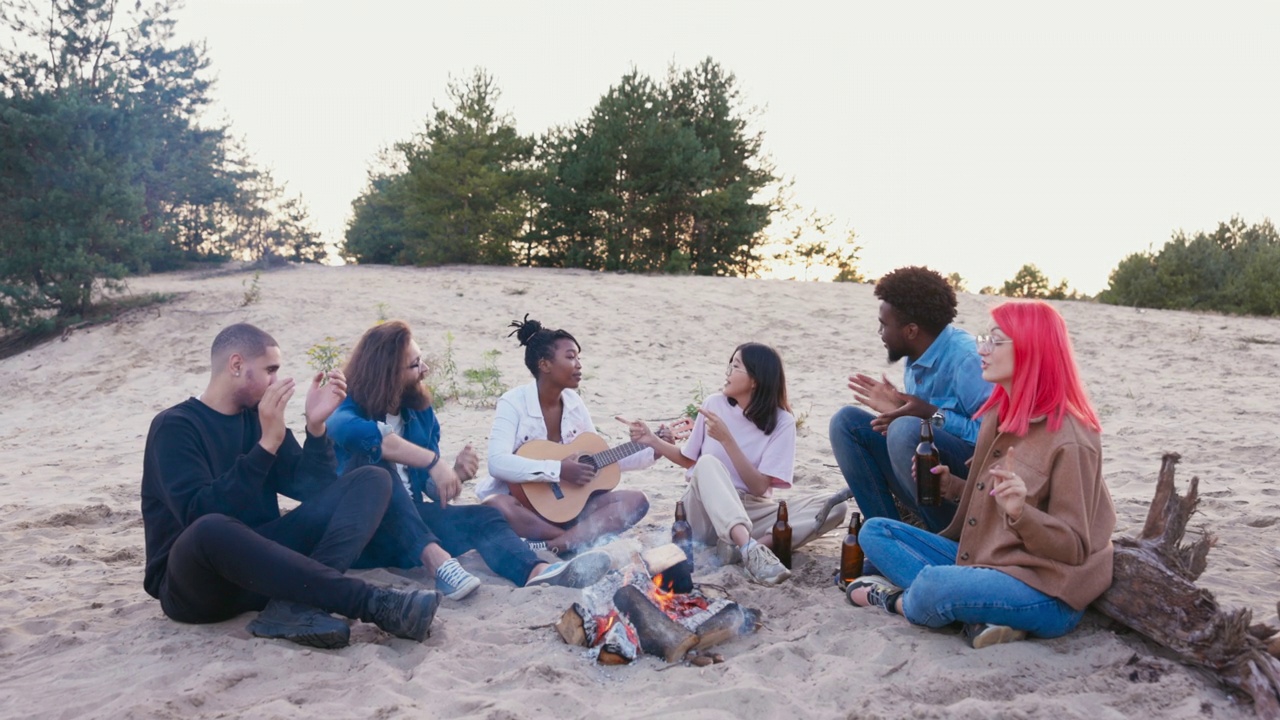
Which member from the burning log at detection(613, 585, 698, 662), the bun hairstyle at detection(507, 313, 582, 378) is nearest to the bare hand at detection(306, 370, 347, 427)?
the bun hairstyle at detection(507, 313, 582, 378)

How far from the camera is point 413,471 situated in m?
5.11

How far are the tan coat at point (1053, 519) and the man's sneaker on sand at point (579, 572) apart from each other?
1846 millimetres

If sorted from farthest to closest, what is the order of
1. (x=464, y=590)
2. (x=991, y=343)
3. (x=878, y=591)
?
(x=464, y=590), (x=878, y=591), (x=991, y=343)

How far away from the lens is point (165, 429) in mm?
3771

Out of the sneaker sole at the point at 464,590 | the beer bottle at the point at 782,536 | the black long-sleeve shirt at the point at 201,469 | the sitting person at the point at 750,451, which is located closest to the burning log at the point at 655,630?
the sneaker sole at the point at 464,590

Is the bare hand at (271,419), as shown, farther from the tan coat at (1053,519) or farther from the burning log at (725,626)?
the tan coat at (1053,519)

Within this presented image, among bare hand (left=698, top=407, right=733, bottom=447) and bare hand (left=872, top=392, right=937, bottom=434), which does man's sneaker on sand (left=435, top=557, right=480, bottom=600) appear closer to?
bare hand (left=698, top=407, right=733, bottom=447)

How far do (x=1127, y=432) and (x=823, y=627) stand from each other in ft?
18.9

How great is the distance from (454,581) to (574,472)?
1.14 meters

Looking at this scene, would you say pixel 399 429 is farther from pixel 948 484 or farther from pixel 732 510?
pixel 948 484

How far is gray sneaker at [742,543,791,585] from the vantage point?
181 inches

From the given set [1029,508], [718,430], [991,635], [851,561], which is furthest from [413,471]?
[1029,508]

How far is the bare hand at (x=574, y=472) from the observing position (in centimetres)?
535

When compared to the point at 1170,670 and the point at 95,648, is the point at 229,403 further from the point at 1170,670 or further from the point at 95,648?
the point at 1170,670
